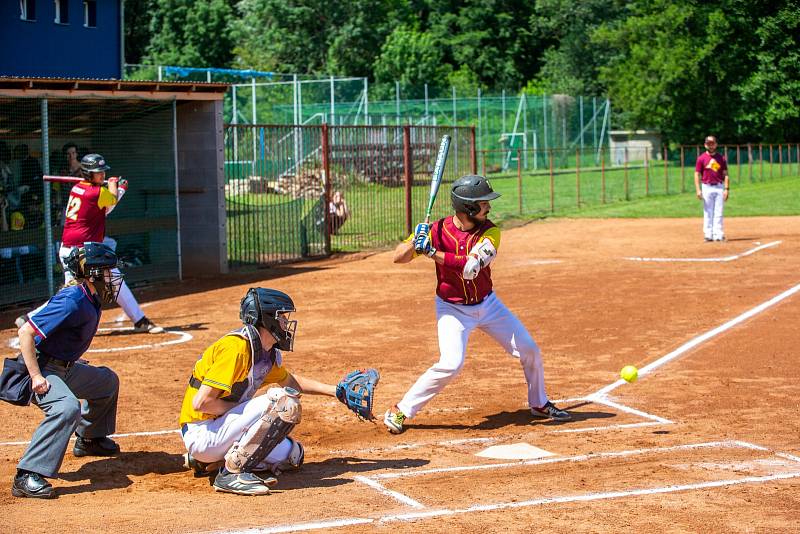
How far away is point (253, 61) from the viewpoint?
67.0m

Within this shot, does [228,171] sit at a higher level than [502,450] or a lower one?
higher

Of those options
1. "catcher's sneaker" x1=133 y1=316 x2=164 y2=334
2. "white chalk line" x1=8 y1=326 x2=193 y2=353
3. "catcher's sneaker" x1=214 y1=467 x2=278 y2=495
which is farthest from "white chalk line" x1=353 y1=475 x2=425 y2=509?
"catcher's sneaker" x1=133 y1=316 x2=164 y2=334

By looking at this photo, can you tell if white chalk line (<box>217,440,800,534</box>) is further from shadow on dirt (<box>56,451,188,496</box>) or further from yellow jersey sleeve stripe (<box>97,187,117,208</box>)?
yellow jersey sleeve stripe (<box>97,187,117,208</box>)

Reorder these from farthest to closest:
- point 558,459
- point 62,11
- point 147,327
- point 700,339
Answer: point 62,11 < point 147,327 < point 700,339 < point 558,459

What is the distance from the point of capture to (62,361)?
7301mm

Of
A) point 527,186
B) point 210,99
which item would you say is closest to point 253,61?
point 527,186

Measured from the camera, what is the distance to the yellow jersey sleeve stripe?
12594 millimetres

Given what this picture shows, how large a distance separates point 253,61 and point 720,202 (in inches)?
1955

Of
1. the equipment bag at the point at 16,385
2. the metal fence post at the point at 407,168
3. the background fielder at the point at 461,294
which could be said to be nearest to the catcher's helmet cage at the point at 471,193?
the background fielder at the point at 461,294

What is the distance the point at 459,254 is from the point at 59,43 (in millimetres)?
19239

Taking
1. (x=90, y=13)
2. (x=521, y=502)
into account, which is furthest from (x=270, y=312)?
(x=90, y=13)

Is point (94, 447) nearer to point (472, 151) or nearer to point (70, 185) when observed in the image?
point (70, 185)

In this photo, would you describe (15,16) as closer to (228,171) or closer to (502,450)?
(228,171)

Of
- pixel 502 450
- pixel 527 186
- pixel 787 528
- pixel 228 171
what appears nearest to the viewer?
pixel 787 528
